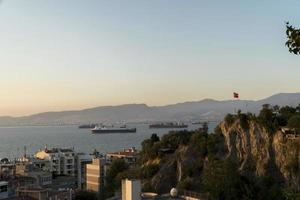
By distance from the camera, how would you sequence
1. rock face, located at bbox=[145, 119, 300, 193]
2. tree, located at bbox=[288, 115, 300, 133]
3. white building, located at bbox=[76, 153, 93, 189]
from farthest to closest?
white building, located at bbox=[76, 153, 93, 189] < tree, located at bbox=[288, 115, 300, 133] < rock face, located at bbox=[145, 119, 300, 193]

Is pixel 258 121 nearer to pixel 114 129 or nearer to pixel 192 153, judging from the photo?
pixel 192 153

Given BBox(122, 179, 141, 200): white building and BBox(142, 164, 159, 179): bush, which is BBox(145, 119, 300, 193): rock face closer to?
BBox(142, 164, 159, 179): bush

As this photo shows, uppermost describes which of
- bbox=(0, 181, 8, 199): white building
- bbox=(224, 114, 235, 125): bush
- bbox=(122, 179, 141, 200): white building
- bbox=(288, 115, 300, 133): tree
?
bbox=(224, 114, 235, 125): bush

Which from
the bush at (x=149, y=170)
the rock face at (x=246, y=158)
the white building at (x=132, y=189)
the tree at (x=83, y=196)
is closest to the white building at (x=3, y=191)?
the tree at (x=83, y=196)

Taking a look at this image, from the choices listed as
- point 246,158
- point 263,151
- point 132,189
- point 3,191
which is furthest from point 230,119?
point 132,189

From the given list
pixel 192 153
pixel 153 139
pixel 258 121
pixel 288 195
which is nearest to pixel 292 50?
pixel 288 195

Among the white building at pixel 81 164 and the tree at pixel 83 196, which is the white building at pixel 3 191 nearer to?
the tree at pixel 83 196

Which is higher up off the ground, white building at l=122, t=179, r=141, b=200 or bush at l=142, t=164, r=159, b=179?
white building at l=122, t=179, r=141, b=200

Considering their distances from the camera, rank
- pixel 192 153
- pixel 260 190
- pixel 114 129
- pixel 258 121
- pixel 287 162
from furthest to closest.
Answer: pixel 114 129, pixel 192 153, pixel 258 121, pixel 287 162, pixel 260 190

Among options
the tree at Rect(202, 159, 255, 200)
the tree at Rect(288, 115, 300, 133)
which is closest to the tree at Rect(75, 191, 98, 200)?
the tree at Rect(202, 159, 255, 200)
